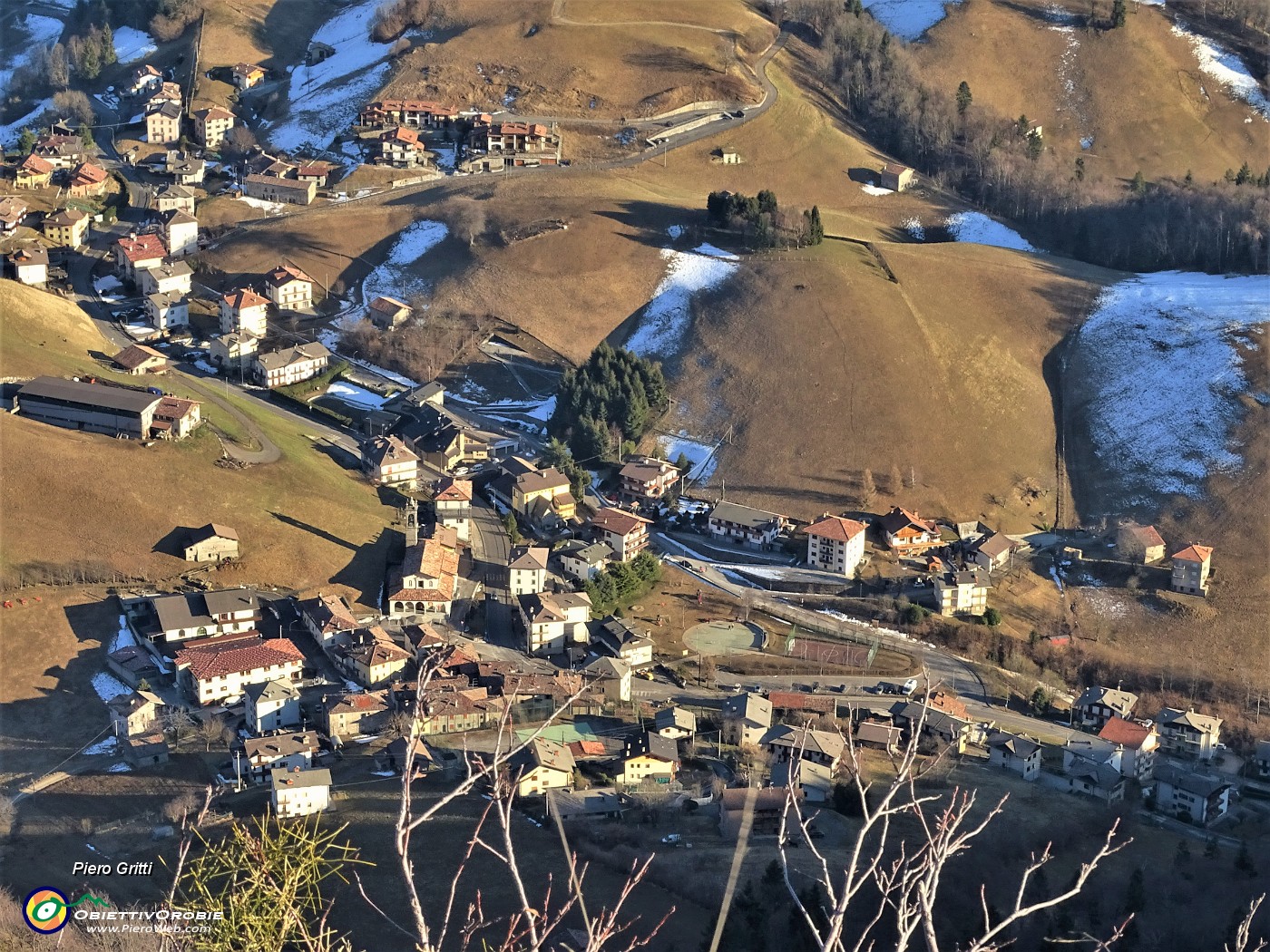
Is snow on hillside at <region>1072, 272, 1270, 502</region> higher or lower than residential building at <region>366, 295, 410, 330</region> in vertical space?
higher

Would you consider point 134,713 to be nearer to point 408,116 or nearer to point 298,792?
point 298,792

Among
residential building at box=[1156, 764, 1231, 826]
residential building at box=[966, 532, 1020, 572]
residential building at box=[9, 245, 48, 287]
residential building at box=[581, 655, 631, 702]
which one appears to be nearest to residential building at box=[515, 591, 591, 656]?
residential building at box=[581, 655, 631, 702]

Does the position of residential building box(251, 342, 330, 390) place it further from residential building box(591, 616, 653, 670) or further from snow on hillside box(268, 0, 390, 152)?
snow on hillside box(268, 0, 390, 152)

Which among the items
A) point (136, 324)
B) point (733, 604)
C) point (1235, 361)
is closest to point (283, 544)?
point (733, 604)

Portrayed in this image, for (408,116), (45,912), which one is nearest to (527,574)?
(45,912)

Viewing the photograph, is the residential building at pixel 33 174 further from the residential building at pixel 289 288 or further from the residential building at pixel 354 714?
the residential building at pixel 354 714

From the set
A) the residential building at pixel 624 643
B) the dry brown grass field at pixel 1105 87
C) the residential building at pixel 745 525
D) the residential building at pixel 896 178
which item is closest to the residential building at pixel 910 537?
the residential building at pixel 745 525
